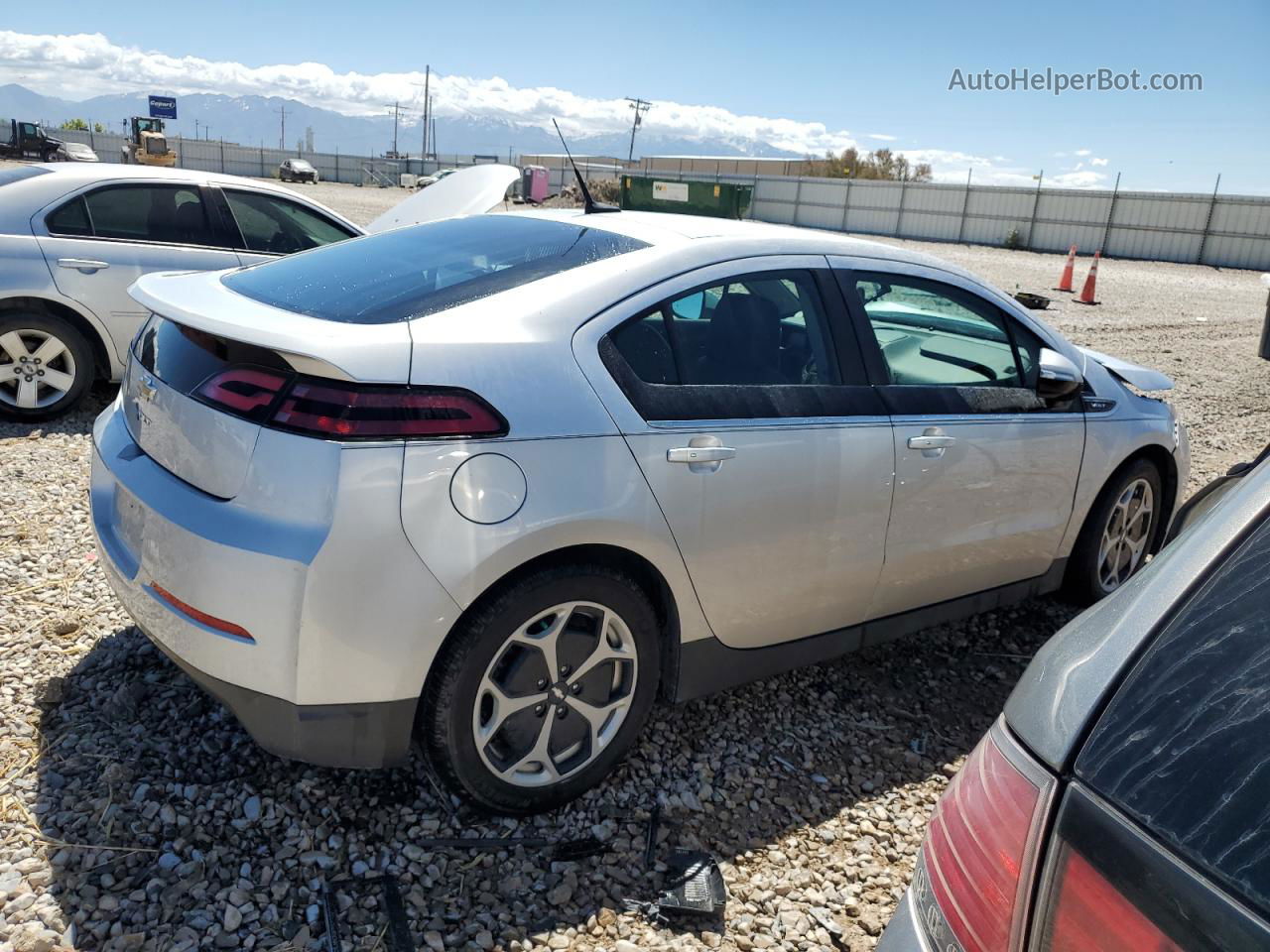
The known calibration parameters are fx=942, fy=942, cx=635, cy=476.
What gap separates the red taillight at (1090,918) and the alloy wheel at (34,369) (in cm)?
659

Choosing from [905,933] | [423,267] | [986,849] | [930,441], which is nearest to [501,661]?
[423,267]

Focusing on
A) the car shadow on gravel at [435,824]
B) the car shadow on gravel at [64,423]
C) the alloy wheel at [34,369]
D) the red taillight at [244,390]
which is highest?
the red taillight at [244,390]

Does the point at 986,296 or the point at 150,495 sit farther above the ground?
the point at 986,296

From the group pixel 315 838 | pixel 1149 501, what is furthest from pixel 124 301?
pixel 1149 501

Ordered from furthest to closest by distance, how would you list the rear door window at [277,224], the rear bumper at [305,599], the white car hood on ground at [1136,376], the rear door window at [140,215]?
the rear door window at [277,224], the rear door window at [140,215], the white car hood on ground at [1136,376], the rear bumper at [305,599]

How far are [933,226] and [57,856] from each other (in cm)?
4886

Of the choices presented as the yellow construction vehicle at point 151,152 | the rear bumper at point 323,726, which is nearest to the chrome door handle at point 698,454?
the rear bumper at point 323,726

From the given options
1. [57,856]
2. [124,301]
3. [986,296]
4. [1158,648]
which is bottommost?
[57,856]

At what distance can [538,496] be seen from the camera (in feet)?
7.94

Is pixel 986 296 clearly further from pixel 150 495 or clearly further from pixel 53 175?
pixel 53 175

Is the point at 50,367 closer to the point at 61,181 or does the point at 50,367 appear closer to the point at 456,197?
the point at 61,181

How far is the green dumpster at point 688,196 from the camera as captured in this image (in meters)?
38.9

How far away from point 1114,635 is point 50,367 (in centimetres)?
660

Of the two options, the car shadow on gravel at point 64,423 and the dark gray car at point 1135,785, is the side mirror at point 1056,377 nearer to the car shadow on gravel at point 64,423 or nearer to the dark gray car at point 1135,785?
the dark gray car at point 1135,785
